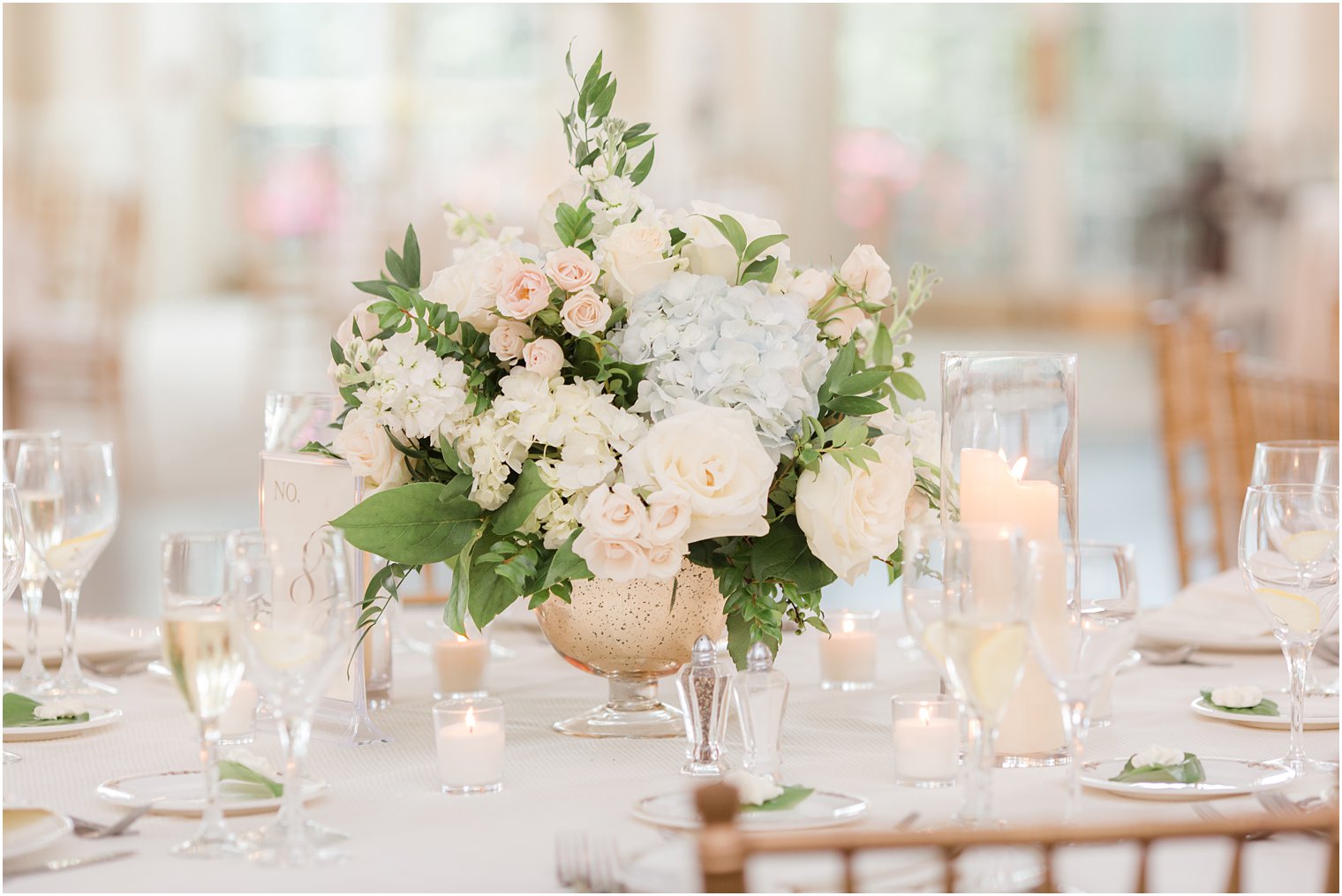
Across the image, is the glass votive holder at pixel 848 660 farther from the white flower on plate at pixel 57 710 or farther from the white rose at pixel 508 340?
the white flower on plate at pixel 57 710

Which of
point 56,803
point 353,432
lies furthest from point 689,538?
point 56,803

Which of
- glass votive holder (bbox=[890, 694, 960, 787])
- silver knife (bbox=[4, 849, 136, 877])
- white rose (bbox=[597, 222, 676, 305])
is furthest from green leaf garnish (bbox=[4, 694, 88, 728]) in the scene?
glass votive holder (bbox=[890, 694, 960, 787])

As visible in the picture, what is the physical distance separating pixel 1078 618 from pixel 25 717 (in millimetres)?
872

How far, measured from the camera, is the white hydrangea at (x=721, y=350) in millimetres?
1239

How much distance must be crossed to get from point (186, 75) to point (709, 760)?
9.18 meters

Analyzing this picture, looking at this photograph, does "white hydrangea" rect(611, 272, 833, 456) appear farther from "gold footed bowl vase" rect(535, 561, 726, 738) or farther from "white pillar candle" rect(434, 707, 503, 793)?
"white pillar candle" rect(434, 707, 503, 793)

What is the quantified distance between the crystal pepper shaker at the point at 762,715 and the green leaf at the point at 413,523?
0.26m

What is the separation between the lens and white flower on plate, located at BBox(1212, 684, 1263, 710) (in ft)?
4.46

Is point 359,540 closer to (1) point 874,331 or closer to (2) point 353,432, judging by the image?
(2) point 353,432

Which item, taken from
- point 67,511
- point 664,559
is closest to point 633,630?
point 664,559

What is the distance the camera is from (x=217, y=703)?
1008 mm

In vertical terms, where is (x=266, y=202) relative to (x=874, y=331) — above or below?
above

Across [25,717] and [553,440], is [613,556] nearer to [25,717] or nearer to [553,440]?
[553,440]

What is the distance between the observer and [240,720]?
136 centimetres
